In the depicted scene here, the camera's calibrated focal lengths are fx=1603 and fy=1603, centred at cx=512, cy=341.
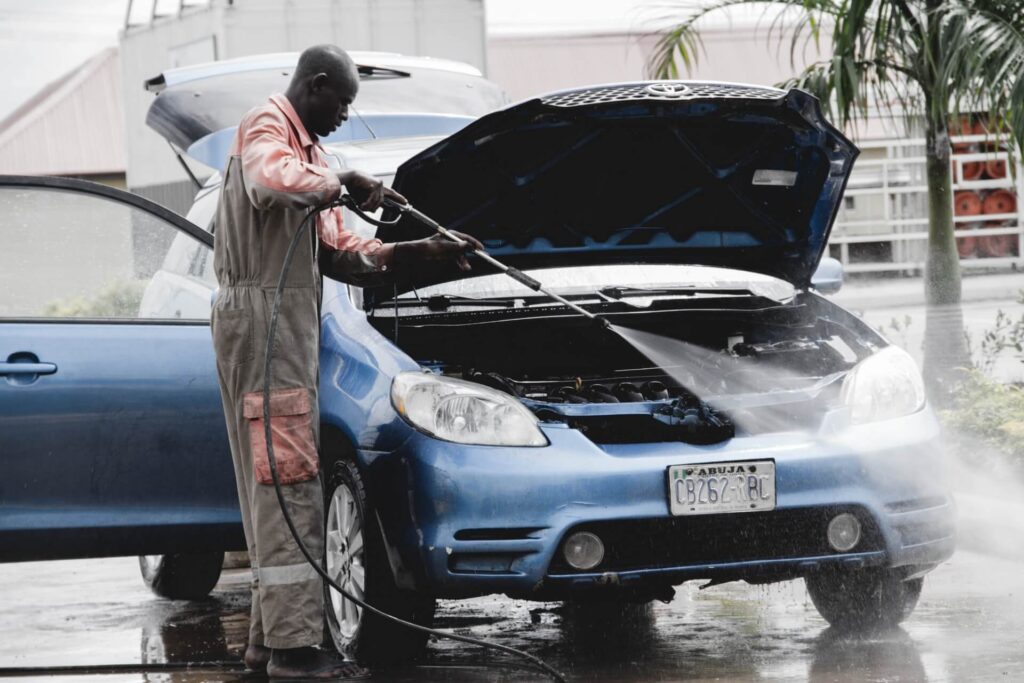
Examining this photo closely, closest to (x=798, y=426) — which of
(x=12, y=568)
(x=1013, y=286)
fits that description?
(x=12, y=568)

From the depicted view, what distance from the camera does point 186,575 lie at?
23.8 feet

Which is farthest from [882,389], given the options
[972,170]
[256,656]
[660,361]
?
[972,170]

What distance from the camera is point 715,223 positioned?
5.96 meters

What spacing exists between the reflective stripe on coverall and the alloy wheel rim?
0.16 metres

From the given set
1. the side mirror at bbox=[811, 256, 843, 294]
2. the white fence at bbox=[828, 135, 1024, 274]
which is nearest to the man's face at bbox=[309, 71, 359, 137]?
the side mirror at bbox=[811, 256, 843, 294]

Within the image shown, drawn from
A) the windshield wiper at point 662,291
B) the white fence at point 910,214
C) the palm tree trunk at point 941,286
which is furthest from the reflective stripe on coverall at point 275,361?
the white fence at point 910,214

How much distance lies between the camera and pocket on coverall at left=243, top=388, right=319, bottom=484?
4.89m

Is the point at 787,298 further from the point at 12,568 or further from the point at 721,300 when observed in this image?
the point at 12,568

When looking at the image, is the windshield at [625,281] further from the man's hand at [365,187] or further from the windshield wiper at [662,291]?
the man's hand at [365,187]

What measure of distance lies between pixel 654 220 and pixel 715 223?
24cm

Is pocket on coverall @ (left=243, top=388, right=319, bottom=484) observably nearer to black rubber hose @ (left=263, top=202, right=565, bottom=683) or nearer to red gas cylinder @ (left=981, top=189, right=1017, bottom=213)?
black rubber hose @ (left=263, top=202, right=565, bottom=683)

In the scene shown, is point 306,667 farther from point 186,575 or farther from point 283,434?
point 186,575

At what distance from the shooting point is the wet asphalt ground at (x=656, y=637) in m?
5.02

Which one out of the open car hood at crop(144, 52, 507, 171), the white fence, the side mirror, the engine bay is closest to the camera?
the engine bay
